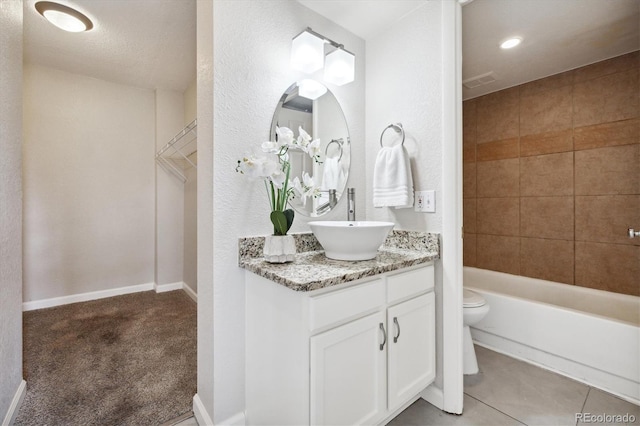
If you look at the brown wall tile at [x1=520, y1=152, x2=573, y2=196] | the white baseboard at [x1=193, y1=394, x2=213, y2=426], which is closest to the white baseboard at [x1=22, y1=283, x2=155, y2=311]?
the white baseboard at [x1=193, y1=394, x2=213, y2=426]

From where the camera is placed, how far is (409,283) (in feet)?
4.67

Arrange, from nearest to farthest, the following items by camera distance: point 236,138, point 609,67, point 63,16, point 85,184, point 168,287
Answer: point 236,138, point 63,16, point 609,67, point 85,184, point 168,287

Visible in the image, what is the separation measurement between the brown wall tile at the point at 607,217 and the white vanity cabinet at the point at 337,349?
1.85m

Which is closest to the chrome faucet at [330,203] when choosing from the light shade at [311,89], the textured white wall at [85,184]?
the light shade at [311,89]

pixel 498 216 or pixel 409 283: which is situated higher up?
pixel 498 216

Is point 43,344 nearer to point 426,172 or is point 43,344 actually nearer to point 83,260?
point 83,260

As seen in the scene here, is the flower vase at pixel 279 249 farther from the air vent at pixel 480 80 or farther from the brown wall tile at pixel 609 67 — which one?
the brown wall tile at pixel 609 67

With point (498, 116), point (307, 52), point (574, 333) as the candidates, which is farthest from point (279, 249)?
point (498, 116)

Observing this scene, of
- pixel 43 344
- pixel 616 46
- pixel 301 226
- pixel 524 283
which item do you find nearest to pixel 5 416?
pixel 43 344

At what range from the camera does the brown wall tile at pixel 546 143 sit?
2467 millimetres

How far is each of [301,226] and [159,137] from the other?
8.90 feet

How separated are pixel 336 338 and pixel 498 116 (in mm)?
2873

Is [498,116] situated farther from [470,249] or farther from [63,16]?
[63,16]

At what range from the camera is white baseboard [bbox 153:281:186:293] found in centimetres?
346
